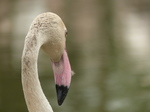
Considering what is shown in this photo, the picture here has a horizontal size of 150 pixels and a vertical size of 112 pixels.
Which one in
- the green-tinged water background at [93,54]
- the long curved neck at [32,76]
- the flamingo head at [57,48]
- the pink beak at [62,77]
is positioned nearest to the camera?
the long curved neck at [32,76]

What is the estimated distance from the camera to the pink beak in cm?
321

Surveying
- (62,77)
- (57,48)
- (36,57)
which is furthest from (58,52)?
(36,57)

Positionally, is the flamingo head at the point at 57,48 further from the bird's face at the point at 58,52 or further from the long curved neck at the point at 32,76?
the long curved neck at the point at 32,76

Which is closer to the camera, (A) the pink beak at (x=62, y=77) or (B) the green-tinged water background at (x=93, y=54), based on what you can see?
(A) the pink beak at (x=62, y=77)

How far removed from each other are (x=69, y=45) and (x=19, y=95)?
99.3 inches

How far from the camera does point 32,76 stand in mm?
2979

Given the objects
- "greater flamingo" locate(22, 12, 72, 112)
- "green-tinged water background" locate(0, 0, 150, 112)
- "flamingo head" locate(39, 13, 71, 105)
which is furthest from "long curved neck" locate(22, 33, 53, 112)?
"green-tinged water background" locate(0, 0, 150, 112)

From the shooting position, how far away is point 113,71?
8.14 meters

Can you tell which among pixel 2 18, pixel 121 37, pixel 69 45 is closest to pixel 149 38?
pixel 121 37

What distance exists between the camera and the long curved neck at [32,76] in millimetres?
2922

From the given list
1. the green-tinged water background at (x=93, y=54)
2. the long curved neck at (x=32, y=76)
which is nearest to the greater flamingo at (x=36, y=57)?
the long curved neck at (x=32, y=76)

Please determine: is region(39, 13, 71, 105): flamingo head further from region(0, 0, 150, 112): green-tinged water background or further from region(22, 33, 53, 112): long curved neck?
region(0, 0, 150, 112): green-tinged water background

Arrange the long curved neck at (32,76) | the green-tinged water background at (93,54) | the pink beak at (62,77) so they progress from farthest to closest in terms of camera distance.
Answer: the green-tinged water background at (93,54) < the pink beak at (62,77) < the long curved neck at (32,76)

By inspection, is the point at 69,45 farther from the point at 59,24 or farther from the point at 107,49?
the point at 59,24
